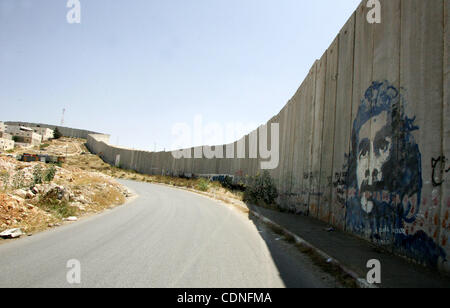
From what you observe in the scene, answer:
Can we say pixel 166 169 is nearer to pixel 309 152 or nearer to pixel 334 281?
pixel 309 152

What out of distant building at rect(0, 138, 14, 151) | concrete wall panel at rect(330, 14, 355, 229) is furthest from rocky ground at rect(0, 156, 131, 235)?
distant building at rect(0, 138, 14, 151)

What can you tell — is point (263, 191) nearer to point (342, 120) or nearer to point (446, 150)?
point (342, 120)

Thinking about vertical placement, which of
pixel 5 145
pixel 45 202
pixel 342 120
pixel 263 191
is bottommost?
pixel 45 202

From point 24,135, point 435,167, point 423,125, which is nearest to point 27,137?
point 24,135

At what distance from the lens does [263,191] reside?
55.5 ft

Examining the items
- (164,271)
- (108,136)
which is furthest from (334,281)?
(108,136)

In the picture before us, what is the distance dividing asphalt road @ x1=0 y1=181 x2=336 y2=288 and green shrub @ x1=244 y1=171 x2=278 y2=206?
879 cm

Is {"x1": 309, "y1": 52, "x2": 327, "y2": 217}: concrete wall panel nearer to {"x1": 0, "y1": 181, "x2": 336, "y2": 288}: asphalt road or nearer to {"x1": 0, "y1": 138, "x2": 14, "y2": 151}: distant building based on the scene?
{"x1": 0, "y1": 181, "x2": 336, "y2": 288}: asphalt road

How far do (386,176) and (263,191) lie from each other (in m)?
11.5

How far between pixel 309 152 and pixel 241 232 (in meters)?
5.10

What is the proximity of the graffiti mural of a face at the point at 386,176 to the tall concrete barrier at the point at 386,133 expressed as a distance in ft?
0.06

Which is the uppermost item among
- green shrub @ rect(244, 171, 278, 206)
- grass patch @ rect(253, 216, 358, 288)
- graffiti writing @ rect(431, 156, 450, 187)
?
graffiti writing @ rect(431, 156, 450, 187)

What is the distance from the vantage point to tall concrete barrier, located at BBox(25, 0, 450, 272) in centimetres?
423

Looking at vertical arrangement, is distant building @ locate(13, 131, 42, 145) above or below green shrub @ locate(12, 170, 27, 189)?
above
